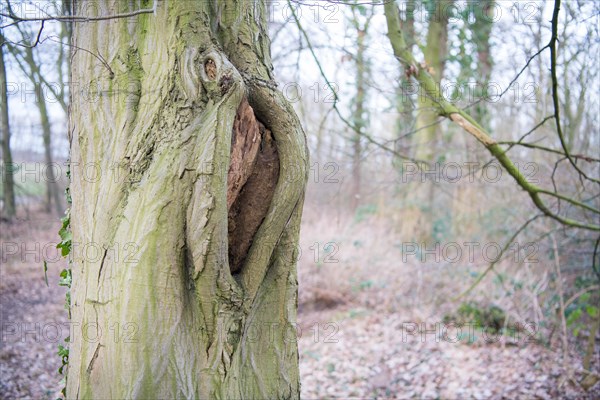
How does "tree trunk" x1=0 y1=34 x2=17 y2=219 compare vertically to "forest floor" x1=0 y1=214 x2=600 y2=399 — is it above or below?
above

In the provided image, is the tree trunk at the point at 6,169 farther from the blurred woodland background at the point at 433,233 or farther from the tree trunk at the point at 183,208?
the tree trunk at the point at 183,208

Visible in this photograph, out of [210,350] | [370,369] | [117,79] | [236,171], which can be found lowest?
[370,369]

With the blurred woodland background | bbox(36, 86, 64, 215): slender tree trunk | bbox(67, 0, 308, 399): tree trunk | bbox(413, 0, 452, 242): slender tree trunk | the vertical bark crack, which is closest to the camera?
bbox(67, 0, 308, 399): tree trunk

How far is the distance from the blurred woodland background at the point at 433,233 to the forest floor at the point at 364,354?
27 millimetres

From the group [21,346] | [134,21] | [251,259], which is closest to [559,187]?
[251,259]

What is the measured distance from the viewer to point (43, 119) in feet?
29.0

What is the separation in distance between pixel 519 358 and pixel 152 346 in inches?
199

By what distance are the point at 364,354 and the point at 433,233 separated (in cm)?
497

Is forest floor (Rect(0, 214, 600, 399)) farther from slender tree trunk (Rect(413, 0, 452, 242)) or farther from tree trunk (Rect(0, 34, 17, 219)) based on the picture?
slender tree trunk (Rect(413, 0, 452, 242))

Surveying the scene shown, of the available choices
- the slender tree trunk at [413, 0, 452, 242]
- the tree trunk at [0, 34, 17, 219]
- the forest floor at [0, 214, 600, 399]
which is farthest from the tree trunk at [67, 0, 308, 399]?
the slender tree trunk at [413, 0, 452, 242]

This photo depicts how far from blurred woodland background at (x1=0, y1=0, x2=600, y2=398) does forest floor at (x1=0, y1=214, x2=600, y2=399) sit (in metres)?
0.03

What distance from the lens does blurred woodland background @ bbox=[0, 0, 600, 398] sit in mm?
4508

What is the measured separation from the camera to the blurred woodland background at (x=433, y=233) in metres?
4.51

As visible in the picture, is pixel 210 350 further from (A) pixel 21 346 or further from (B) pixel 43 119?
(B) pixel 43 119
